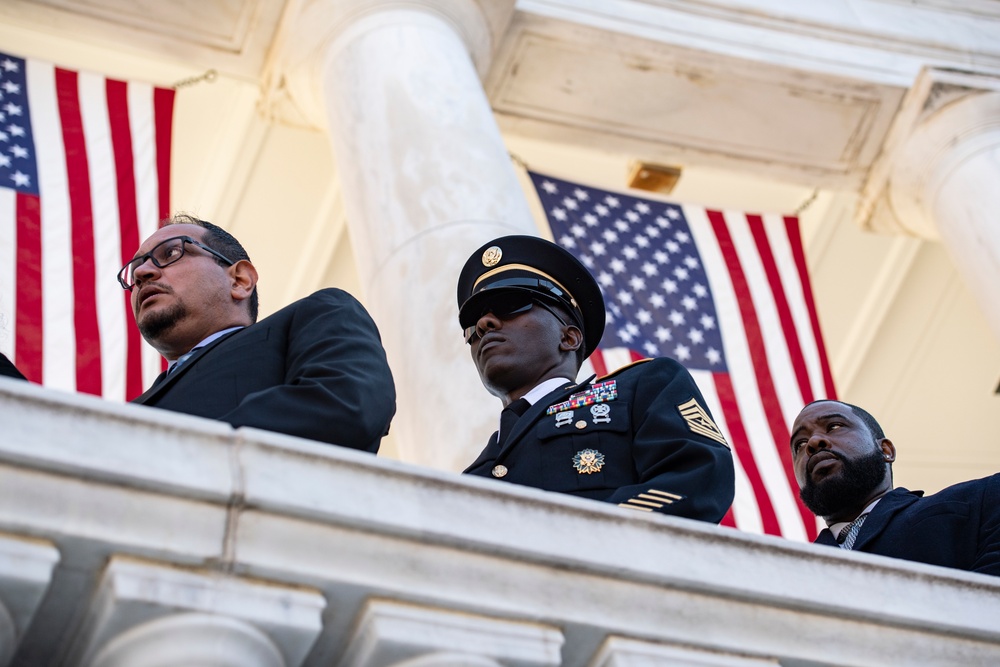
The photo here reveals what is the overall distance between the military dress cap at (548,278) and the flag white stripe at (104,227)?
10.8ft

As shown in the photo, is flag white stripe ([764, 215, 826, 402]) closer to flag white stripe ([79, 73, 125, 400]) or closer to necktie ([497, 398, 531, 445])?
flag white stripe ([79, 73, 125, 400])

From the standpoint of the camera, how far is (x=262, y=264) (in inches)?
494

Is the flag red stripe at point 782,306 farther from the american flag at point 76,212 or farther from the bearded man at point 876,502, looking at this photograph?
the american flag at point 76,212

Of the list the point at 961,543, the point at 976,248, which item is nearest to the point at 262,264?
the point at 976,248

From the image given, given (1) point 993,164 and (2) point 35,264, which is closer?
(2) point 35,264

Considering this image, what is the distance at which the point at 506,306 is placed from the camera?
4.61 m

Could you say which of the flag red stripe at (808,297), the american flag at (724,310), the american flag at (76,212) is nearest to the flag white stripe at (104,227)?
the american flag at (76,212)

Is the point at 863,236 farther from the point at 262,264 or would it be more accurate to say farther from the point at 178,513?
the point at 178,513

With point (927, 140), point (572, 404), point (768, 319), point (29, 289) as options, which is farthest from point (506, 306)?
point (927, 140)

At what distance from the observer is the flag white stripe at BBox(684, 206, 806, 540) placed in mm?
8289

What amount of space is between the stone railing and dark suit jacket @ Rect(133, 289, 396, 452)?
64cm

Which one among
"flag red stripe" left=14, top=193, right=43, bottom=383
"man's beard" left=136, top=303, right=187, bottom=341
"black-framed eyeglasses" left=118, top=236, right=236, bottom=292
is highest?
"flag red stripe" left=14, top=193, right=43, bottom=383

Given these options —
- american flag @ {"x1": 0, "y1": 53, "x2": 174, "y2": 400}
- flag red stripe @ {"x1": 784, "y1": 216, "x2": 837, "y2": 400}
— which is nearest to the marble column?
american flag @ {"x1": 0, "y1": 53, "x2": 174, "y2": 400}

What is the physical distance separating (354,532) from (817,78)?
769cm
